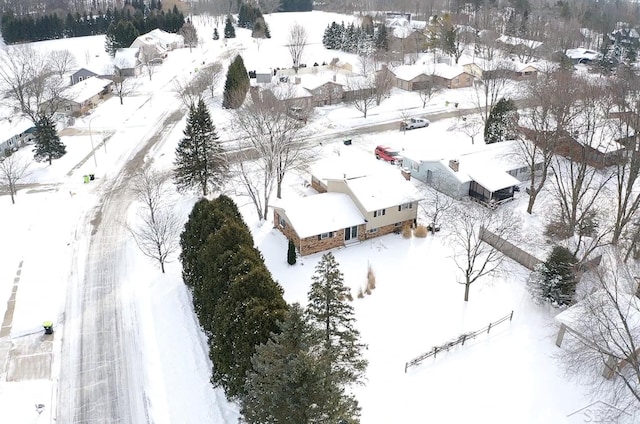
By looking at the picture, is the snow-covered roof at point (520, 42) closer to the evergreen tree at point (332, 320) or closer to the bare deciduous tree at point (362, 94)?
the bare deciduous tree at point (362, 94)

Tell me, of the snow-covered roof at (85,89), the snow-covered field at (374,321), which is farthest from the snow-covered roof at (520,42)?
the snow-covered roof at (85,89)

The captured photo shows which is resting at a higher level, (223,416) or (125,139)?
(125,139)

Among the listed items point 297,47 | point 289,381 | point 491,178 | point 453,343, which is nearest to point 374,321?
point 453,343

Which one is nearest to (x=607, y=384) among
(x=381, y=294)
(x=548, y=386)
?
(x=548, y=386)

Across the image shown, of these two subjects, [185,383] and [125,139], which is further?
[125,139]

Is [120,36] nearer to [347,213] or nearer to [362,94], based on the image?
[362,94]

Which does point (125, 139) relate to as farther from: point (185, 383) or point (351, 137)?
point (185, 383)
